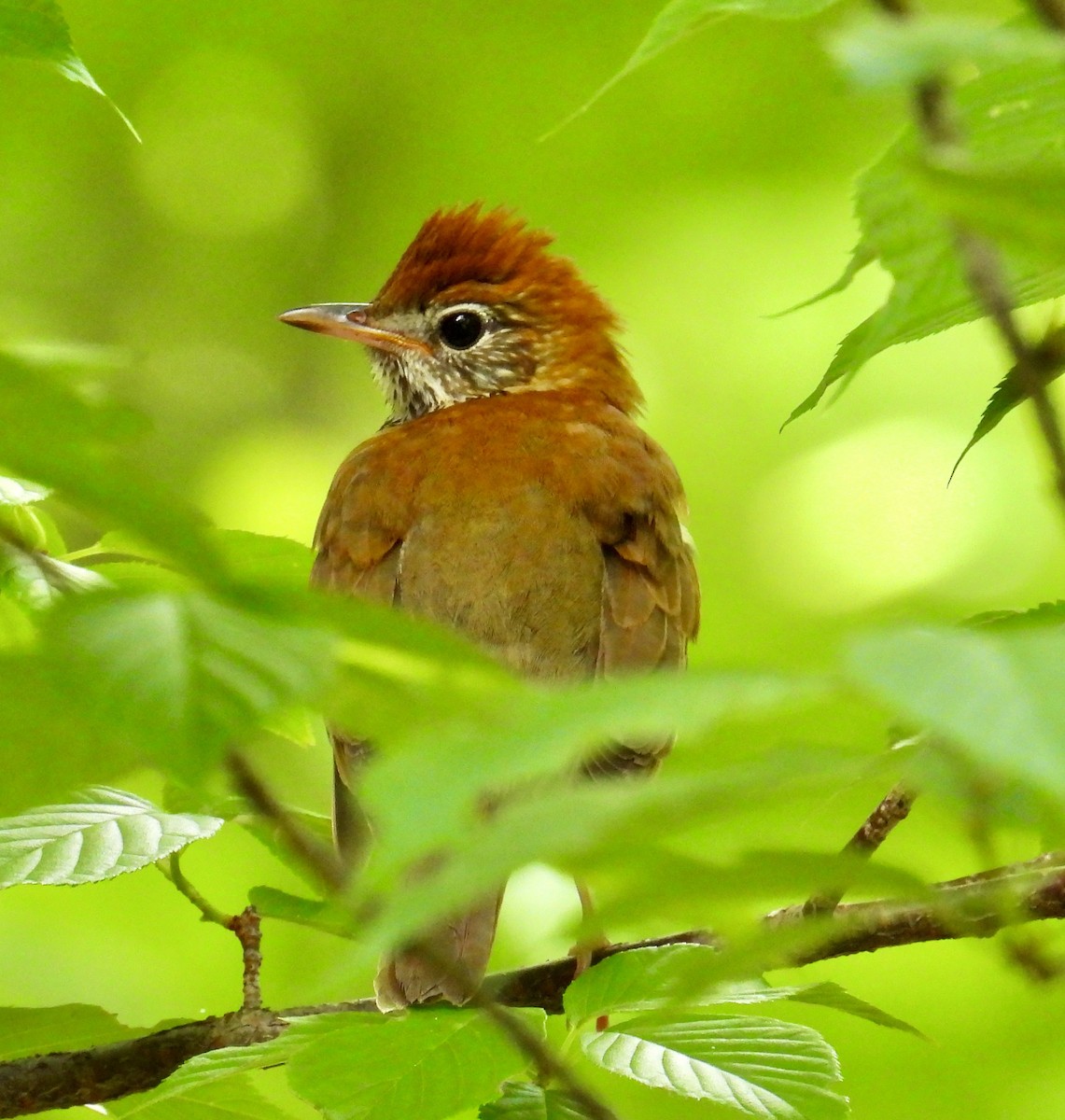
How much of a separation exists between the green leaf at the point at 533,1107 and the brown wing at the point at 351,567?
4.66 feet

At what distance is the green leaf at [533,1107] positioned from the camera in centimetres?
193

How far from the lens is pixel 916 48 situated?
89 centimetres

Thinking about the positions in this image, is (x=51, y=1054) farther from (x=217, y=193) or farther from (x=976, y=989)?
(x=217, y=193)

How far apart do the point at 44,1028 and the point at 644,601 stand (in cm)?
175

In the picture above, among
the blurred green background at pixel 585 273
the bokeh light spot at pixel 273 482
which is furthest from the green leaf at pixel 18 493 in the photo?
the bokeh light spot at pixel 273 482

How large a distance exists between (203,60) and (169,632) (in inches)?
348

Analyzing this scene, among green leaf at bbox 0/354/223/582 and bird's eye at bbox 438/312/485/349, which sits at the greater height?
bird's eye at bbox 438/312/485/349

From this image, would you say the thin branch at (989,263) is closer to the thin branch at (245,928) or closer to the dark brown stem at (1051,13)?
the dark brown stem at (1051,13)

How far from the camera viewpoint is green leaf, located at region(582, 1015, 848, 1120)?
199 cm

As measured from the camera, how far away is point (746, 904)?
99cm

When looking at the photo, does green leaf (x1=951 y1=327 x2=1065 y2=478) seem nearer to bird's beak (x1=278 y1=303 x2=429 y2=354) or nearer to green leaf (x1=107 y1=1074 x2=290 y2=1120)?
green leaf (x1=107 y1=1074 x2=290 y2=1120)

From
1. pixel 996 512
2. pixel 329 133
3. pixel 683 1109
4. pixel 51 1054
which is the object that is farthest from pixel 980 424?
pixel 329 133

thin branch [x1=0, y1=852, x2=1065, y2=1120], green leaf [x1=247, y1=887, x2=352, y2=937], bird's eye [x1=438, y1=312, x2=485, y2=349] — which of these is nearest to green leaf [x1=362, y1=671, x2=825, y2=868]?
thin branch [x1=0, y1=852, x2=1065, y2=1120]

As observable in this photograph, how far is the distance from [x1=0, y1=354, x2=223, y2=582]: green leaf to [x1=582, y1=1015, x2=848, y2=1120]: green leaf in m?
1.20
